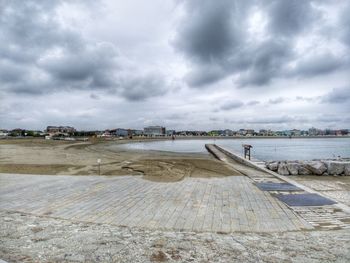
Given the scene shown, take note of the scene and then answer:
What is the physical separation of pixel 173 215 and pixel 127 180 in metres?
4.83

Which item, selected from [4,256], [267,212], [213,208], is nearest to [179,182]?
[213,208]

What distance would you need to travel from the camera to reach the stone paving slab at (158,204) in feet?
17.2

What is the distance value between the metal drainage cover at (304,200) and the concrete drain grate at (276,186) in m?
0.89

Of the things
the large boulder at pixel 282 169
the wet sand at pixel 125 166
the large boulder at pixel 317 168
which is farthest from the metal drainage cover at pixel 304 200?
the large boulder at pixel 317 168

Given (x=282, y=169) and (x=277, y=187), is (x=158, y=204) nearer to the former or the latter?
(x=277, y=187)

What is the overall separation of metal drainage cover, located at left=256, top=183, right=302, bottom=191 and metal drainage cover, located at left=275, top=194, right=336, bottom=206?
0.89m

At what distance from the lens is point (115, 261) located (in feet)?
11.5

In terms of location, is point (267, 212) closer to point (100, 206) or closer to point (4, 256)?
point (100, 206)

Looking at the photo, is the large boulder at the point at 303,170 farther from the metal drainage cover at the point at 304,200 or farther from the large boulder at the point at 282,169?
the metal drainage cover at the point at 304,200

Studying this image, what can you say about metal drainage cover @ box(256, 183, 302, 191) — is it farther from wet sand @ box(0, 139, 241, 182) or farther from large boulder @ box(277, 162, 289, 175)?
large boulder @ box(277, 162, 289, 175)

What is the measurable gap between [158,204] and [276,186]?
514cm

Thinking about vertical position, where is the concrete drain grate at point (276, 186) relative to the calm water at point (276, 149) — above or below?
above

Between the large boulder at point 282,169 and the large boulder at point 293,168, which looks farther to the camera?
the large boulder at point 282,169

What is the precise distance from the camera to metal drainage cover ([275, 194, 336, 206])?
6836 mm
